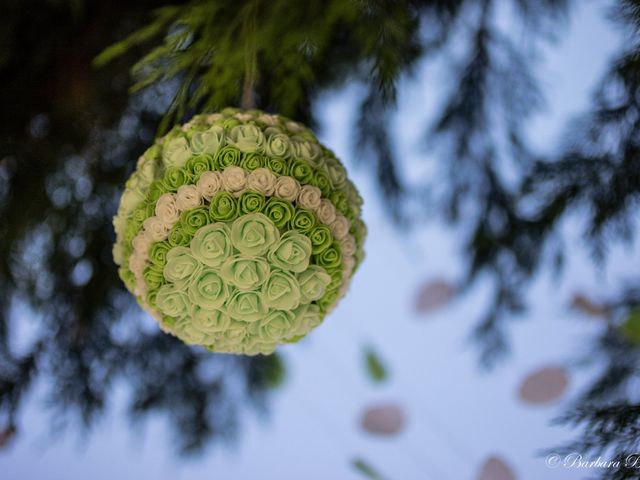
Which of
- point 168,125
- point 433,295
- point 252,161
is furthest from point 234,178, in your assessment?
point 433,295

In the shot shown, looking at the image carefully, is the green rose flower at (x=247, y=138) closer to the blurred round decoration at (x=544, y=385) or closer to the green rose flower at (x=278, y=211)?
the green rose flower at (x=278, y=211)

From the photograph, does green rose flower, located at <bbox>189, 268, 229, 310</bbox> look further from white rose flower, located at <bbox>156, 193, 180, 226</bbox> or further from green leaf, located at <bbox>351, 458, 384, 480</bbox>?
green leaf, located at <bbox>351, 458, 384, 480</bbox>

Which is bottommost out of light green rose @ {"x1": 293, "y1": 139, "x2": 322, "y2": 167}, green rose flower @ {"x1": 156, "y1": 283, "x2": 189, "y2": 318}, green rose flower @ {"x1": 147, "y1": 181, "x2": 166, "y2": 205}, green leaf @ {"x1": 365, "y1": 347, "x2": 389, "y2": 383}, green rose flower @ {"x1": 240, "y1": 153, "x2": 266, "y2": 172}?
green rose flower @ {"x1": 156, "y1": 283, "x2": 189, "y2": 318}

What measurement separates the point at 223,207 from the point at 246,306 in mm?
106

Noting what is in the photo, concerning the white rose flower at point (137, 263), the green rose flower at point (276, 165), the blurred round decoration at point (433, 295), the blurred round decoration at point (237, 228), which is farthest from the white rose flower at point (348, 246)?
the blurred round decoration at point (433, 295)

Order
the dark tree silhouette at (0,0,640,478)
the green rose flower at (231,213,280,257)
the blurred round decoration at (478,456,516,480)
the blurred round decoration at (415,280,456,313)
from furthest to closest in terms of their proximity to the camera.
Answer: the blurred round decoration at (415,280,456,313)
the blurred round decoration at (478,456,516,480)
the dark tree silhouette at (0,0,640,478)
the green rose flower at (231,213,280,257)

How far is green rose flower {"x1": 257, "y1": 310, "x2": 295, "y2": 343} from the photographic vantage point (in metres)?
0.67

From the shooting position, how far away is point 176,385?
4.30 ft

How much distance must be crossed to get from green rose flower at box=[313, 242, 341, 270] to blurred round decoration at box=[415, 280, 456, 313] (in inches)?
34.7

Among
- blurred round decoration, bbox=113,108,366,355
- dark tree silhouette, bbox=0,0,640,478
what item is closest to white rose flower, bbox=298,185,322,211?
blurred round decoration, bbox=113,108,366,355

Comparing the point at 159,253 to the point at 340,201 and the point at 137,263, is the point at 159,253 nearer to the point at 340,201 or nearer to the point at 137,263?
the point at 137,263

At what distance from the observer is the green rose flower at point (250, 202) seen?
626 millimetres

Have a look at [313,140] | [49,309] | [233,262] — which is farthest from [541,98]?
[49,309]

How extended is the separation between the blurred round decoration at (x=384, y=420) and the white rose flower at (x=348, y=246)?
950mm
